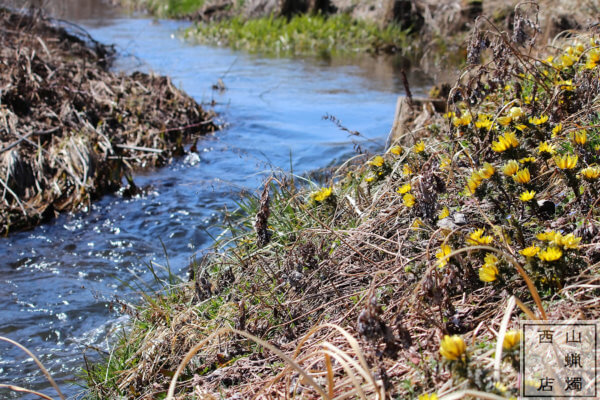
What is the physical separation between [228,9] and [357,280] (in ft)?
53.7

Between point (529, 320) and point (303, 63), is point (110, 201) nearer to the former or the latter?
point (529, 320)

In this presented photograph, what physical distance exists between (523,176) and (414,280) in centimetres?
64

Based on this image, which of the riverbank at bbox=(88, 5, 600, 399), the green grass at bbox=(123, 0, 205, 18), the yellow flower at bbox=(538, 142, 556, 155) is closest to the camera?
the riverbank at bbox=(88, 5, 600, 399)

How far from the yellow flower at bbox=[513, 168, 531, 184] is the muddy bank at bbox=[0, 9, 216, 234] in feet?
14.4

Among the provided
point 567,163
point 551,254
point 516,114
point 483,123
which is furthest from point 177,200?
point 551,254

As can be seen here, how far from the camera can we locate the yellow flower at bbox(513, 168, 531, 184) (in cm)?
239

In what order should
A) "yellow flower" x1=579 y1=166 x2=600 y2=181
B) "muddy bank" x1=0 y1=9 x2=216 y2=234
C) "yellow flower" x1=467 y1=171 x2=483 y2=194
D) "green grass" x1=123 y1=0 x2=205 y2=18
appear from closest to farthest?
"yellow flower" x1=579 y1=166 x2=600 y2=181
"yellow flower" x1=467 y1=171 x2=483 y2=194
"muddy bank" x1=0 y1=9 x2=216 y2=234
"green grass" x1=123 y1=0 x2=205 y2=18

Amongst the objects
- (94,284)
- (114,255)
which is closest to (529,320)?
(94,284)

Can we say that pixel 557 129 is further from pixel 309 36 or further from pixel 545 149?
pixel 309 36

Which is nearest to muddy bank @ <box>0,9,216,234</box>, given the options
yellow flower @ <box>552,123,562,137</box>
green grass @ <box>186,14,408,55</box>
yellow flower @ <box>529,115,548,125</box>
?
yellow flower @ <box>529,115,548,125</box>

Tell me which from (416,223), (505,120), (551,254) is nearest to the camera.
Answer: (551,254)

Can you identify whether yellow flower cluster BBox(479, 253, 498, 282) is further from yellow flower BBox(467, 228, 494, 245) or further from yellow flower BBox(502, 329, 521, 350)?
yellow flower BBox(502, 329, 521, 350)

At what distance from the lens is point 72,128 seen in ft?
21.2

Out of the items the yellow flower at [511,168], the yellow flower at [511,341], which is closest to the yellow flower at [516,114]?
the yellow flower at [511,168]
